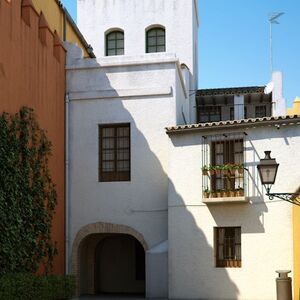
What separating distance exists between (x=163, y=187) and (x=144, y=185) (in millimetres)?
578

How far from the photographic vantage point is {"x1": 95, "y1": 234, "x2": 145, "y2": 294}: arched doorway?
2361 cm

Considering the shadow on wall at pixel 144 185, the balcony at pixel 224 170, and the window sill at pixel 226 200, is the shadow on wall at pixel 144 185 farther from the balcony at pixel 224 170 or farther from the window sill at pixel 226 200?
the balcony at pixel 224 170

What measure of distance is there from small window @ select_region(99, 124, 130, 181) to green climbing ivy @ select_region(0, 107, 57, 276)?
2.17 meters

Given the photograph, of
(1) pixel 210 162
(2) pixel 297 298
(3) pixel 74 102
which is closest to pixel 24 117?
(3) pixel 74 102

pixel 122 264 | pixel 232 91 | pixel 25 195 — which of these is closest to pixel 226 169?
pixel 25 195

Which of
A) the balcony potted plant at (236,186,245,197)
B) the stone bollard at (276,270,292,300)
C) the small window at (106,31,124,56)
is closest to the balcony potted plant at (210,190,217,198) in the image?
the balcony potted plant at (236,186,245,197)

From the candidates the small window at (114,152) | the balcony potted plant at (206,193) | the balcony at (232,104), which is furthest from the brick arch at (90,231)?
the balcony at (232,104)

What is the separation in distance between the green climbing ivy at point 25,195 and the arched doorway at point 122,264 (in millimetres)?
5920

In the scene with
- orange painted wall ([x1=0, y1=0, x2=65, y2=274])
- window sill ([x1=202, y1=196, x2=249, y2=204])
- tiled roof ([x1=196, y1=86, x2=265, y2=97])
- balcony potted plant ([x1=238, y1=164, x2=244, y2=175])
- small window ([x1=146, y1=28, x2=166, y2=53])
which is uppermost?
small window ([x1=146, y1=28, x2=166, y2=53])

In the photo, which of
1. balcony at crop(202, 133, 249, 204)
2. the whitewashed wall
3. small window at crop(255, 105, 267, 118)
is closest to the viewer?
balcony at crop(202, 133, 249, 204)

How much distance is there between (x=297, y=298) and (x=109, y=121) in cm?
763

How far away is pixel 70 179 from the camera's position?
20.0m

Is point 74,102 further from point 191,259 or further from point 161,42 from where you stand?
point 161,42

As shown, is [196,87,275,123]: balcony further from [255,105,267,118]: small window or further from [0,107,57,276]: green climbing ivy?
[0,107,57,276]: green climbing ivy
